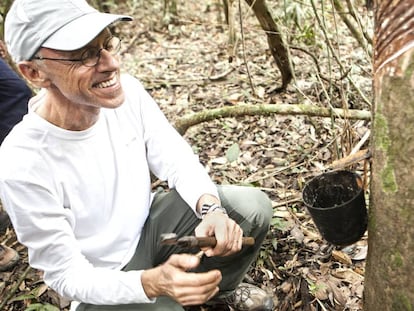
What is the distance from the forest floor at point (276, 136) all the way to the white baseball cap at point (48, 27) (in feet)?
4.00

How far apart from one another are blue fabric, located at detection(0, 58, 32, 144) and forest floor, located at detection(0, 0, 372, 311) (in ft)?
2.79

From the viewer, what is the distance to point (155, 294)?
1.74 m

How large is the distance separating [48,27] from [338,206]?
1.31 metres

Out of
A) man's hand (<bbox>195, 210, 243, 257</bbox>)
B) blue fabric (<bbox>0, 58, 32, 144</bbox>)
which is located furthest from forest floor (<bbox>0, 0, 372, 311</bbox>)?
blue fabric (<bbox>0, 58, 32, 144</bbox>)

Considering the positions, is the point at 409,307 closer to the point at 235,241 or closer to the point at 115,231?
the point at 235,241

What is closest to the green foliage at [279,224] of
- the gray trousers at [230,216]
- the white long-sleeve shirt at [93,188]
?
the gray trousers at [230,216]

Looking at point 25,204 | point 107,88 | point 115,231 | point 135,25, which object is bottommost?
point 135,25

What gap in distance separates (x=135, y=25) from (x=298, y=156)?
18.0 feet

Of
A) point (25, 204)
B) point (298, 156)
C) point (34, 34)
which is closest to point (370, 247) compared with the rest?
point (25, 204)

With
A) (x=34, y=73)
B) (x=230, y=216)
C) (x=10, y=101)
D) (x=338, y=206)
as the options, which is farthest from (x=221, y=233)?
(x=10, y=101)

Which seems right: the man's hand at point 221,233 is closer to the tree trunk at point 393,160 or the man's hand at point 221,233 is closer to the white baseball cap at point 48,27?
the tree trunk at point 393,160

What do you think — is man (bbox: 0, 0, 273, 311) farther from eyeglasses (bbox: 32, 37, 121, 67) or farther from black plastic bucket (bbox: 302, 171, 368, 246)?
black plastic bucket (bbox: 302, 171, 368, 246)

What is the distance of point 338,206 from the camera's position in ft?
5.61

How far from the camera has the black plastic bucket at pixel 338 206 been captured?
173cm
